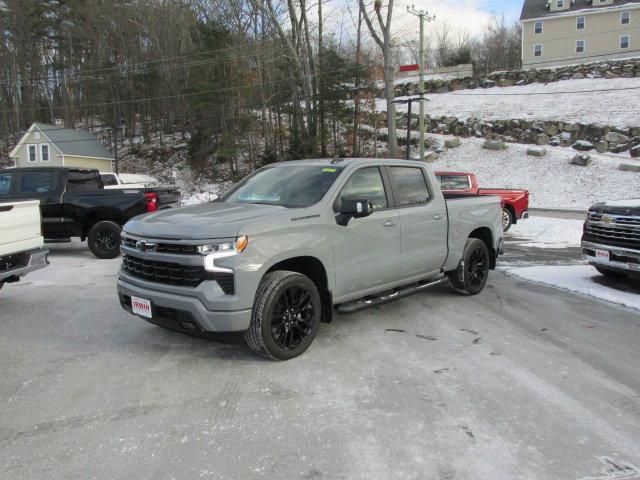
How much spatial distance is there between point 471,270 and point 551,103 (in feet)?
110

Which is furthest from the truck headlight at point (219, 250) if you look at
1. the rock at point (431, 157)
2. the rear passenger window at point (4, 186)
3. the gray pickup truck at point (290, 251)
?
the rock at point (431, 157)

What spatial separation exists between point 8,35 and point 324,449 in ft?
173

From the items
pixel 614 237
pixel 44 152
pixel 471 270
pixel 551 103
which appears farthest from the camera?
pixel 44 152

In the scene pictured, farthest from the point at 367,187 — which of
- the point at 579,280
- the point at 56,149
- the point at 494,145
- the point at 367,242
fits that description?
the point at 56,149

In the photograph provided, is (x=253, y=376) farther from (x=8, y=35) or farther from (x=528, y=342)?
(x=8, y=35)

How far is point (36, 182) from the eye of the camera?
10336 mm

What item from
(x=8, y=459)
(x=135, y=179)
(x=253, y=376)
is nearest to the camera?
(x=8, y=459)

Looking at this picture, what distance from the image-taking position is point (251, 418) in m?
3.53

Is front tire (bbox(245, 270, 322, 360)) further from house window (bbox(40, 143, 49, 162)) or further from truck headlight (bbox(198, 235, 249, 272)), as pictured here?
house window (bbox(40, 143, 49, 162))

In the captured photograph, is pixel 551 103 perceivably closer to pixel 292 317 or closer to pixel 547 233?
pixel 547 233

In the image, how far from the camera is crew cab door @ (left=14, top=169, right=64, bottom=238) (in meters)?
10.1

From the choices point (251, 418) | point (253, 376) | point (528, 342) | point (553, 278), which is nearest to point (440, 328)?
point (528, 342)

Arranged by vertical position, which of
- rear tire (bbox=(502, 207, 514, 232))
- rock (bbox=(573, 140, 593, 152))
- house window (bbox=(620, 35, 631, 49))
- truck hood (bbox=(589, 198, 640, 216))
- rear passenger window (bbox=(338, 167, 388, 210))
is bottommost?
rear tire (bbox=(502, 207, 514, 232))

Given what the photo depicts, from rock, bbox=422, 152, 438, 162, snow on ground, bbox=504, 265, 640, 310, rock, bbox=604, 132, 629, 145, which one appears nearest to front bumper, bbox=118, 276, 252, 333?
snow on ground, bbox=504, 265, 640, 310
